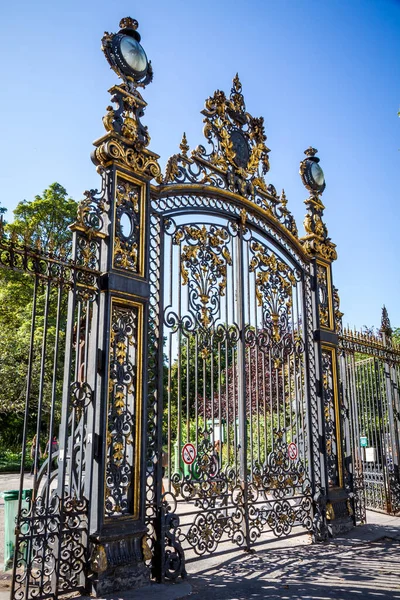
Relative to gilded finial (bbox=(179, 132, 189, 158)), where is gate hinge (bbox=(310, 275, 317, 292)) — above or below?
below

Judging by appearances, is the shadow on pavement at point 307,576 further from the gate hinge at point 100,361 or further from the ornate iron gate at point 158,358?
the gate hinge at point 100,361

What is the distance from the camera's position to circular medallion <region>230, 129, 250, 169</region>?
24.6 ft

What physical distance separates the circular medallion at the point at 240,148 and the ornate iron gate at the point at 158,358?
3 centimetres

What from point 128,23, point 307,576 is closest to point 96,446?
point 307,576

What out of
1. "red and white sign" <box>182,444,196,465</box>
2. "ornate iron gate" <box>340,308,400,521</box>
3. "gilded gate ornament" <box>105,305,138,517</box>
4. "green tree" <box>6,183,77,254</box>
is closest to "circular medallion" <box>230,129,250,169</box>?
"gilded gate ornament" <box>105,305,138,517</box>

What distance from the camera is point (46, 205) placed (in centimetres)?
Answer: 2088

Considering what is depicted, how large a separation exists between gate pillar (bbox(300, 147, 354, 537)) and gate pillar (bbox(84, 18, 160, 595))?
3.60 metres

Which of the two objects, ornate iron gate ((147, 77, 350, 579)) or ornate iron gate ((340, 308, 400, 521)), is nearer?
ornate iron gate ((147, 77, 350, 579))

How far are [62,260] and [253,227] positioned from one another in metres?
3.43

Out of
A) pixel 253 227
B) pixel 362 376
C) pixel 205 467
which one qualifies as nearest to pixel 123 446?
pixel 205 467

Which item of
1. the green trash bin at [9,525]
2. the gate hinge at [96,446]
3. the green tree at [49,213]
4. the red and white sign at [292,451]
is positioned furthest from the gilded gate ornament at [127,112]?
the green tree at [49,213]

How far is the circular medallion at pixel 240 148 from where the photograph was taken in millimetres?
7496

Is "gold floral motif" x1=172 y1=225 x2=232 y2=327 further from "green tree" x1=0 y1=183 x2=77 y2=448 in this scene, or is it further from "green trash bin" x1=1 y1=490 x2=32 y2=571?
"green tree" x1=0 y1=183 x2=77 y2=448

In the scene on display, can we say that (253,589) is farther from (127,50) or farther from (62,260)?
(127,50)
